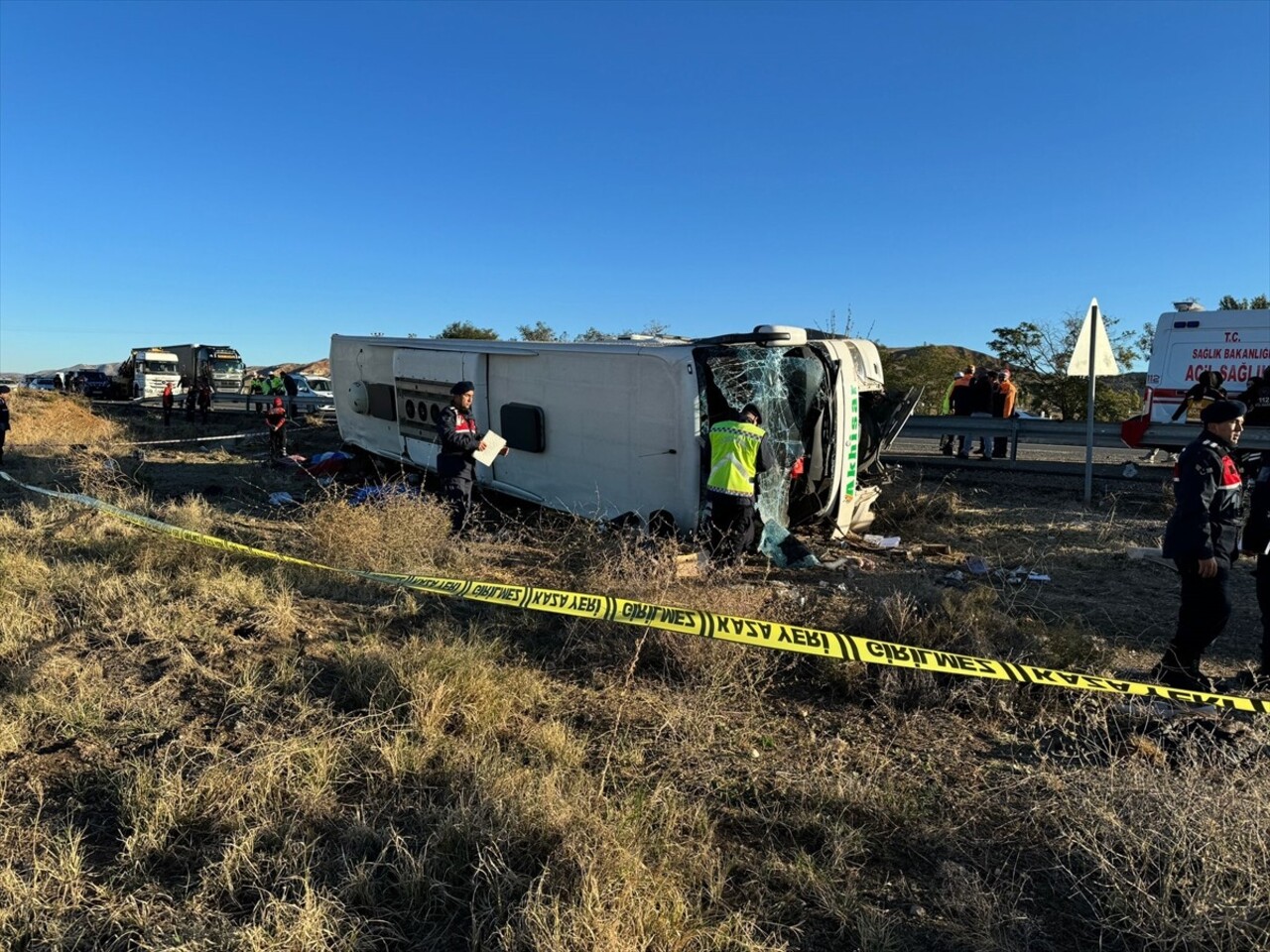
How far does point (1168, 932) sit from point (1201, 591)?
8.92ft

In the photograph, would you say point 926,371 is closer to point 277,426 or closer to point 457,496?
point 277,426

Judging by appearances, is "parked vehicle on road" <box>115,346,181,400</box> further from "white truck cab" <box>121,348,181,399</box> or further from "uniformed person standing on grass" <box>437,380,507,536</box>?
"uniformed person standing on grass" <box>437,380,507,536</box>

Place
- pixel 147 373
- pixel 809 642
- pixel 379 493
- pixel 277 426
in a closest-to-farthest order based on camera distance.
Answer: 1. pixel 809 642
2. pixel 379 493
3. pixel 277 426
4. pixel 147 373

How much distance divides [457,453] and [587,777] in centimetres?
483

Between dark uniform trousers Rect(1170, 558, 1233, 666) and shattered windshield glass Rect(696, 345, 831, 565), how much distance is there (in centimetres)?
312

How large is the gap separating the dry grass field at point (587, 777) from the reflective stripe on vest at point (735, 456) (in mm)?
931

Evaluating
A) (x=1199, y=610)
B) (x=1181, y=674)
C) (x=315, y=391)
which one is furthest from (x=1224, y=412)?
(x=315, y=391)

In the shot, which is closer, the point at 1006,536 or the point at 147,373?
the point at 1006,536

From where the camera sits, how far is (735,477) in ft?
20.7

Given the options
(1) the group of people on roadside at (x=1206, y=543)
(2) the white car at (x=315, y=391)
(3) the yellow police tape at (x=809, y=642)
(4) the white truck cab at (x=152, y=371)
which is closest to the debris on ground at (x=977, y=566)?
(1) the group of people on roadside at (x=1206, y=543)

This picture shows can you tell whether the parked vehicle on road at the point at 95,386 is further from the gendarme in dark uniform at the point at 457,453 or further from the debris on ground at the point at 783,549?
the debris on ground at the point at 783,549

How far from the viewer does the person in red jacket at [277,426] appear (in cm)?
1364

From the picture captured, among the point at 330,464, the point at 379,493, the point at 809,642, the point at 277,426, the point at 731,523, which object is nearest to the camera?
the point at 809,642

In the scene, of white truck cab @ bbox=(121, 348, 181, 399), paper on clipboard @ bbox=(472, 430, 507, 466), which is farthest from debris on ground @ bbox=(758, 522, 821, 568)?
white truck cab @ bbox=(121, 348, 181, 399)
